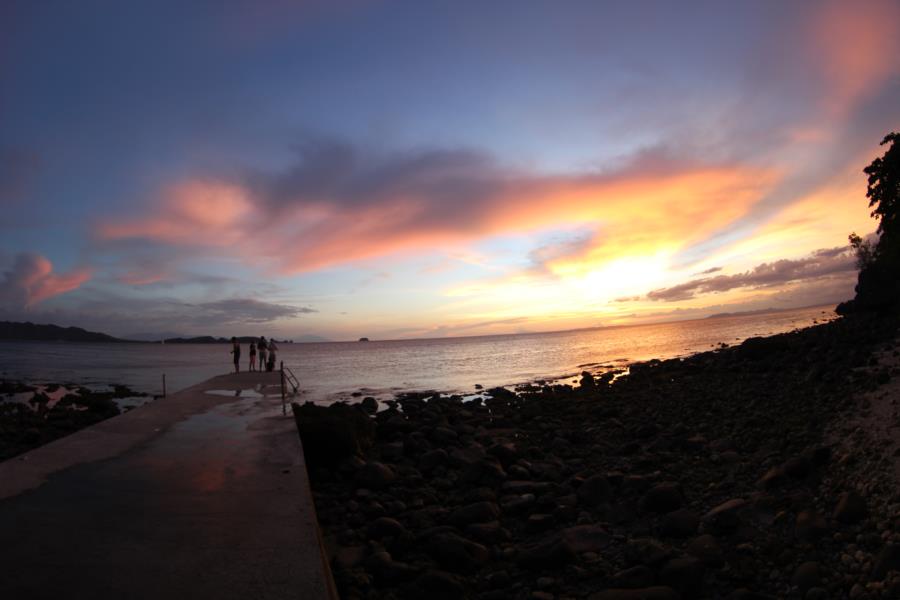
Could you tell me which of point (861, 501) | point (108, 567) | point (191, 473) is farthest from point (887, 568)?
point (191, 473)

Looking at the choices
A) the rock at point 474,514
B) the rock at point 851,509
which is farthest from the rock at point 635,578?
the rock at point 851,509

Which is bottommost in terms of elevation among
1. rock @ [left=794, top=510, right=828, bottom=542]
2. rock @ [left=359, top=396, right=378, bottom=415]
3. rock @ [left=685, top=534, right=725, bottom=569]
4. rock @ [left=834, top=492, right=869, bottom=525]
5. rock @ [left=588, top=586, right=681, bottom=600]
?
rock @ [left=359, top=396, right=378, bottom=415]

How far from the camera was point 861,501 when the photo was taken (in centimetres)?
628

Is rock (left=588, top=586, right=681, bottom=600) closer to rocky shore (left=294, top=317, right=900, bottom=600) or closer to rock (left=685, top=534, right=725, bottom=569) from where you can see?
rocky shore (left=294, top=317, right=900, bottom=600)

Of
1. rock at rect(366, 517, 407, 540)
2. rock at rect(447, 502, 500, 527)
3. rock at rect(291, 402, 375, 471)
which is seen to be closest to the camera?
rock at rect(366, 517, 407, 540)

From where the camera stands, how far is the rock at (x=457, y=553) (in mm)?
6344

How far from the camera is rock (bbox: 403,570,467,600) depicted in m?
5.54

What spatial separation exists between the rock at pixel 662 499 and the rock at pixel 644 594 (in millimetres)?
2404

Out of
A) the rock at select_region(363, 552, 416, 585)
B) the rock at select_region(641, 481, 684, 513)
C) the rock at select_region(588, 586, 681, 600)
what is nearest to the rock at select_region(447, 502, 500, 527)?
the rock at select_region(363, 552, 416, 585)

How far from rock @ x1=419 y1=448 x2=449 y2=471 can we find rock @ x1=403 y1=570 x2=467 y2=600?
5113mm

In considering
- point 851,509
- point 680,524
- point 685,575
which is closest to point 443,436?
point 680,524

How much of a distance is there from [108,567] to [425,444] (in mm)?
8733

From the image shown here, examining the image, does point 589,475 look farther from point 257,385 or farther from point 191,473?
point 257,385

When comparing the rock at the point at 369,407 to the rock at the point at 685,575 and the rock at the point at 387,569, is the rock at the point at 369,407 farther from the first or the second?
the rock at the point at 685,575
